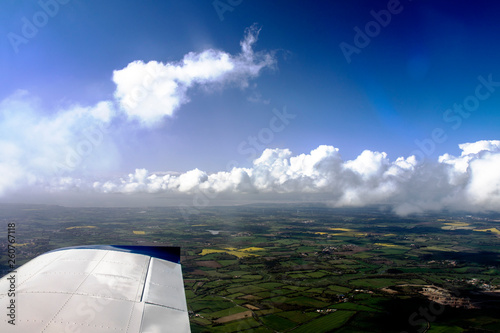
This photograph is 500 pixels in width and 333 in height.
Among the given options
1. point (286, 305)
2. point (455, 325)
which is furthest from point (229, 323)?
point (455, 325)

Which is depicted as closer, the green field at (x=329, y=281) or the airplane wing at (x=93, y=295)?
the airplane wing at (x=93, y=295)

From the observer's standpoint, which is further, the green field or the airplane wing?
the green field

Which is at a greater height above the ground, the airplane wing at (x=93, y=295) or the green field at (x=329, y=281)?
the airplane wing at (x=93, y=295)

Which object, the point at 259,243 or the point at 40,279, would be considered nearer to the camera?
the point at 40,279

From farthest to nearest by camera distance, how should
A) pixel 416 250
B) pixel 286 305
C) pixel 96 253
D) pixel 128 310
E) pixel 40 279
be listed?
pixel 416 250, pixel 286 305, pixel 96 253, pixel 40 279, pixel 128 310

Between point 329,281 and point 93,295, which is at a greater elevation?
point 93,295

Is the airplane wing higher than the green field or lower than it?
higher

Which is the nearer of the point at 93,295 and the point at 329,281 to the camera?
the point at 93,295

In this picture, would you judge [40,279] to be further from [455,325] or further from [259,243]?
[259,243]
